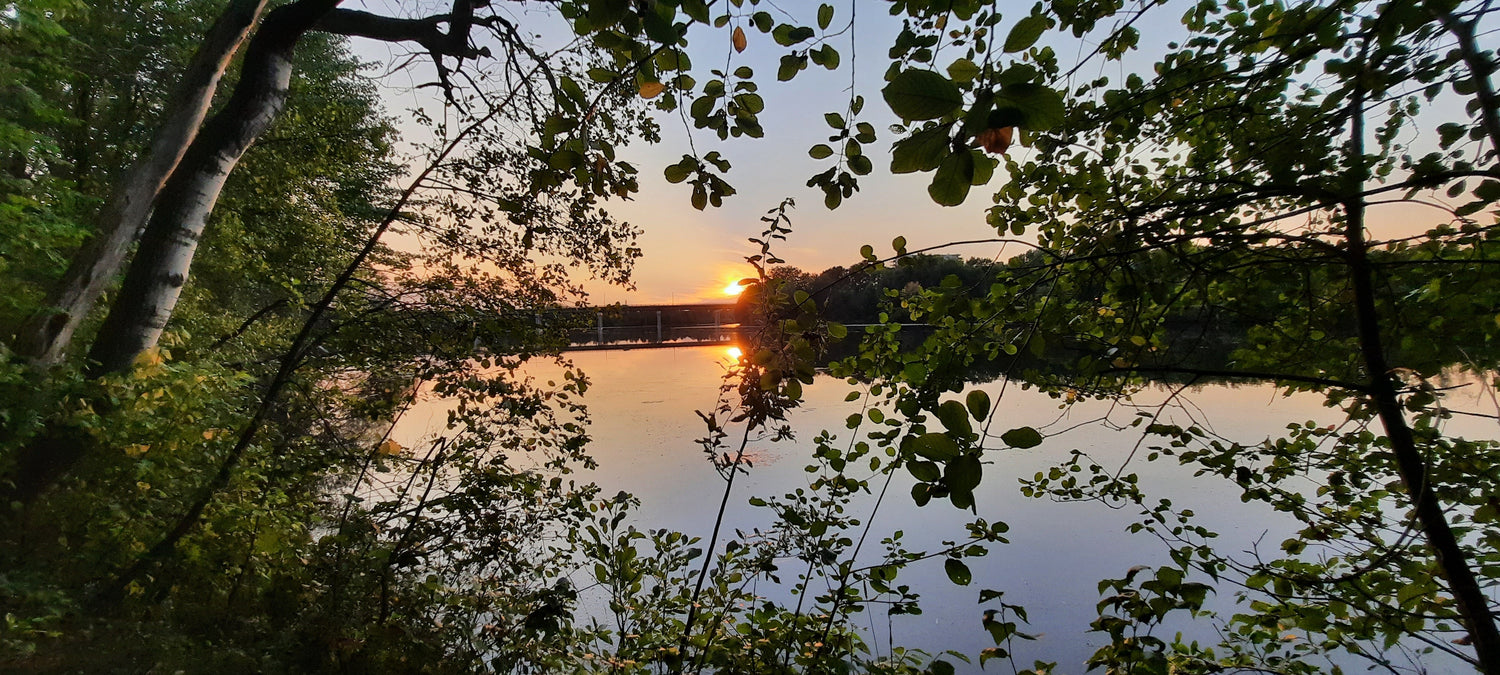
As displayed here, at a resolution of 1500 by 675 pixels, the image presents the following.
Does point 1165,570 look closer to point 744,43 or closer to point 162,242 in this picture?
point 744,43

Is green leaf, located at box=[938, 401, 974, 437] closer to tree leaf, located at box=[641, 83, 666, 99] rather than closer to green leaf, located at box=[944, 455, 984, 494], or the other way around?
green leaf, located at box=[944, 455, 984, 494]

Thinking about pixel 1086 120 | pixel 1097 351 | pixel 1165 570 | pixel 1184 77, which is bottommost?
pixel 1165 570

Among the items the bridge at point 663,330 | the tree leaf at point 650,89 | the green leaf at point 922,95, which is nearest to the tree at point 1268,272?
the green leaf at point 922,95

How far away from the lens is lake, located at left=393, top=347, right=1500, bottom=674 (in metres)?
2.81

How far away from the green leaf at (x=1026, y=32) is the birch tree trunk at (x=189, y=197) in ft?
9.30

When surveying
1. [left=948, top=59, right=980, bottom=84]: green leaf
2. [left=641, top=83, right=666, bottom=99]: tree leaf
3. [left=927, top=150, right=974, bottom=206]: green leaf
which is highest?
[left=641, top=83, right=666, bottom=99]: tree leaf

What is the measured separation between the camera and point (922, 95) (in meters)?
0.36

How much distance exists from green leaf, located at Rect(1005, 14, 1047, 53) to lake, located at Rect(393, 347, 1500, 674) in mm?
1322

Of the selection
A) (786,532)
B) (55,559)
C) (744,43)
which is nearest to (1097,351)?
(744,43)

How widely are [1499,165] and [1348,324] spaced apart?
47.3 inches

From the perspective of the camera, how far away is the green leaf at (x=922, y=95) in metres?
0.34

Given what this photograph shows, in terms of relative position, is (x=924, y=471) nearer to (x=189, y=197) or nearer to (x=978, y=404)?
(x=978, y=404)

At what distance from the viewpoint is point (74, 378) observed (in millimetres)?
1828

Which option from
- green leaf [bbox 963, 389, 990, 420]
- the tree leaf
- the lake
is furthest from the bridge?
green leaf [bbox 963, 389, 990, 420]
